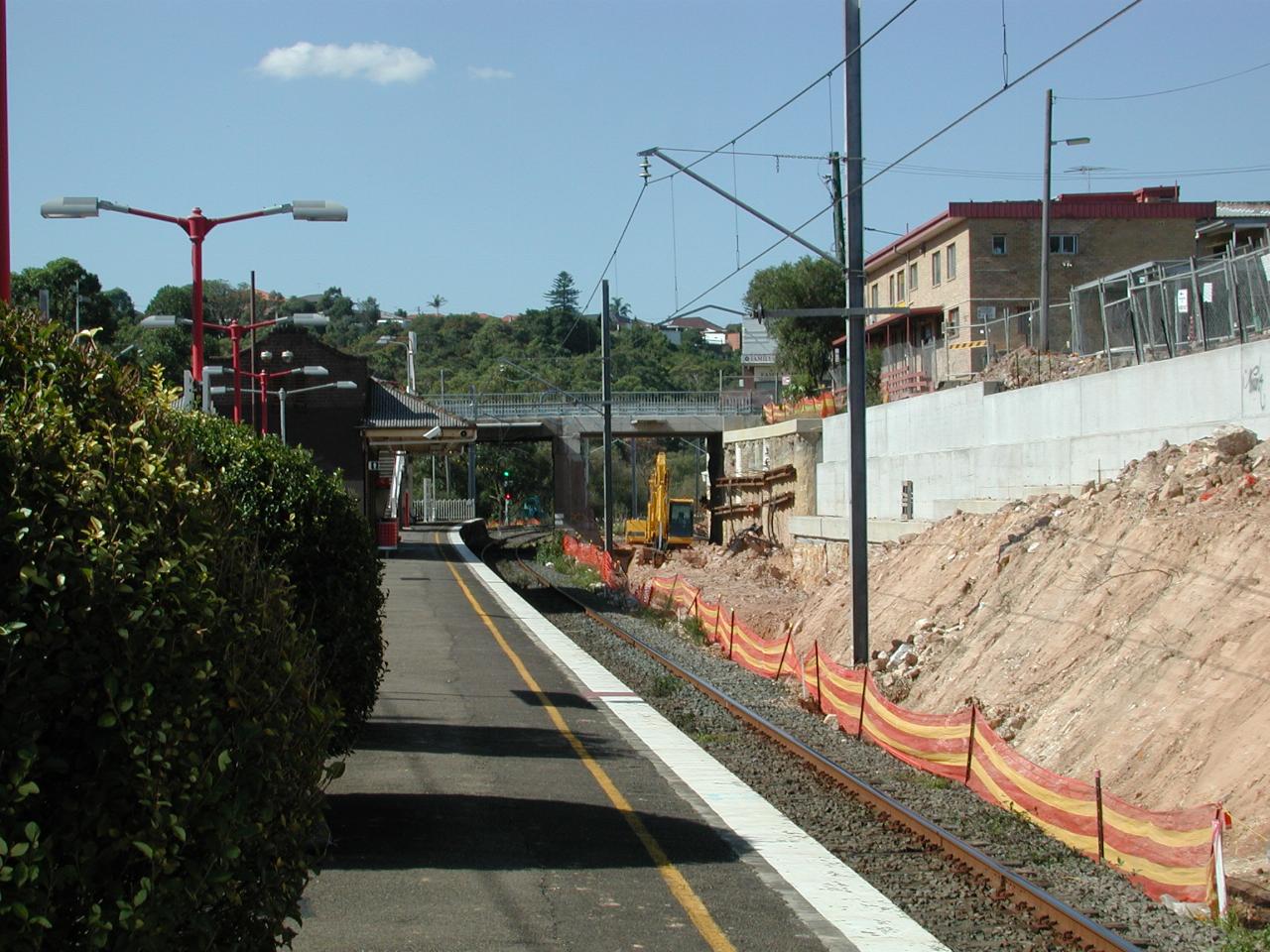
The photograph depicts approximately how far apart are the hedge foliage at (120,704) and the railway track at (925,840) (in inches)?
223

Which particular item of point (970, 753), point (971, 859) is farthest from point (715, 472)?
point (971, 859)

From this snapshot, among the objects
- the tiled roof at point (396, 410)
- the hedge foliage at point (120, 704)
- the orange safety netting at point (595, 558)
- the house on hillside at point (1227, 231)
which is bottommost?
the orange safety netting at point (595, 558)

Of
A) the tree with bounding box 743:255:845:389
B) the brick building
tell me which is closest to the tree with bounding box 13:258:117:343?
the brick building

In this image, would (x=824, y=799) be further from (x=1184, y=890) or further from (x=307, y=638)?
(x=307, y=638)

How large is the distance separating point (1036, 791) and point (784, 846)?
2415 mm

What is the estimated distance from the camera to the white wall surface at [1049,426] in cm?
1953

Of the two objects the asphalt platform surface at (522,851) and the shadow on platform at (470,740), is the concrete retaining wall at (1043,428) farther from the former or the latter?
the asphalt platform surface at (522,851)

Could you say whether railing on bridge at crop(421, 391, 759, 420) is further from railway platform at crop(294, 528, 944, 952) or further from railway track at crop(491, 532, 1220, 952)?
railway platform at crop(294, 528, 944, 952)

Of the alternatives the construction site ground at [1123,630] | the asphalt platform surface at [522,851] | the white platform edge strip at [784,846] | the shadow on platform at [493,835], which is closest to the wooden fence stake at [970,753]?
the construction site ground at [1123,630]

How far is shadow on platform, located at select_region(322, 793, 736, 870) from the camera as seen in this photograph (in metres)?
10.4

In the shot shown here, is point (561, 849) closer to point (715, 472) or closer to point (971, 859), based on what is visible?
point (971, 859)

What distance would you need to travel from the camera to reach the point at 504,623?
30.3 metres

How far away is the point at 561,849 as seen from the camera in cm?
1080

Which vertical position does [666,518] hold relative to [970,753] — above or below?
above
